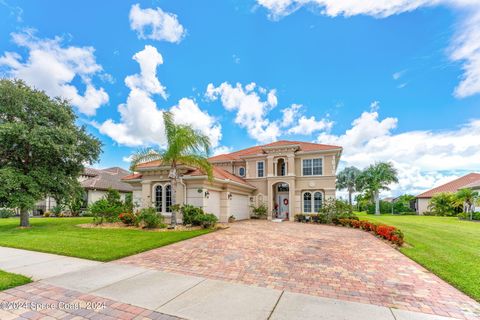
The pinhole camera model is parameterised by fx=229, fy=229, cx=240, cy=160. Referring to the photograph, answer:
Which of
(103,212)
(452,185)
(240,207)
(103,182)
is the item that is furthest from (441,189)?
(103,182)

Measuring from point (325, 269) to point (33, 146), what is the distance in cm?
1648

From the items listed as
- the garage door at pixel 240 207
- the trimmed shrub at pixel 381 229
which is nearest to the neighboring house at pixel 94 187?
the garage door at pixel 240 207

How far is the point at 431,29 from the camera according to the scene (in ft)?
36.4

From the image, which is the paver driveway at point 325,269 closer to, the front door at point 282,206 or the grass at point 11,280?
the grass at point 11,280

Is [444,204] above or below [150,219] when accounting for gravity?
below

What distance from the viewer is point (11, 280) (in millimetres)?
4738

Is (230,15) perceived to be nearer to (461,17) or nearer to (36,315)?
(461,17)

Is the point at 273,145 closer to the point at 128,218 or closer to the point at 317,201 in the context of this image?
the point at 317,201

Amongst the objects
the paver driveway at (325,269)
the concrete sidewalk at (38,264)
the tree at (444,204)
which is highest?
the concrete sidewalk at (38,264)

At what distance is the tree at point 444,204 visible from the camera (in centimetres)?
2952

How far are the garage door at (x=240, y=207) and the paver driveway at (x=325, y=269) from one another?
27.9 feet

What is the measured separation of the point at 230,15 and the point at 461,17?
10552 mm

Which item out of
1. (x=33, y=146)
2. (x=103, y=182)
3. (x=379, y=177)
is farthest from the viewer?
(x=379, y=177)

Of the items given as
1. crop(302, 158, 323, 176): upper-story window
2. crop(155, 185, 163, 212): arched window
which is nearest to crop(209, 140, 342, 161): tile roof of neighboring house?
crop(302, 158, 323, 176): upper-story window
